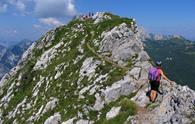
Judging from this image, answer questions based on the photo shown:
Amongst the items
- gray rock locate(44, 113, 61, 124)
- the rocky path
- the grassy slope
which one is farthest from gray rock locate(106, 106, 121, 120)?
gray rock locate(44, 113, 61, 124)

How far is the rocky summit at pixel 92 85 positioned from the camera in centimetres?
4016

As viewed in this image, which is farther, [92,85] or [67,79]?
[67,79]

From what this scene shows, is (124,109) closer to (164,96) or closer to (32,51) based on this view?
(164,96)

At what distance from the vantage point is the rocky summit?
40.2m

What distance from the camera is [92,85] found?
5403 cm

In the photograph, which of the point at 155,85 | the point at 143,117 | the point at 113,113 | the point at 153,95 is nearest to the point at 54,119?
the point at 113,113

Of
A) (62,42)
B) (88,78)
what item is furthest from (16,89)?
(88,78)

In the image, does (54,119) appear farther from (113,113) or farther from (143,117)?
(143,117)

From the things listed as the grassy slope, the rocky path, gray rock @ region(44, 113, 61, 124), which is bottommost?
the rocky path

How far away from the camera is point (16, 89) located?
7669 cm

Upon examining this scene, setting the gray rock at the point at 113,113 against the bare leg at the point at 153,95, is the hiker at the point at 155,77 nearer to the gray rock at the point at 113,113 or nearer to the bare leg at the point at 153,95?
the bare leg at the point at 153,95

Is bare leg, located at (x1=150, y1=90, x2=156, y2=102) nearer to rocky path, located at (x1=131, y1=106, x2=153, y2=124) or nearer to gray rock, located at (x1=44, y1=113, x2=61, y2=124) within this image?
rocky path, located at (x1=131, y1=106, x2=153, y2=124)

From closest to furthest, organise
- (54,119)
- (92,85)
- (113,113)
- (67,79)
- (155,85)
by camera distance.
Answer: (155,85) < (113,113) < (54,119) < (92,85) < (67,79)

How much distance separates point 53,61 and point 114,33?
1391 cm
